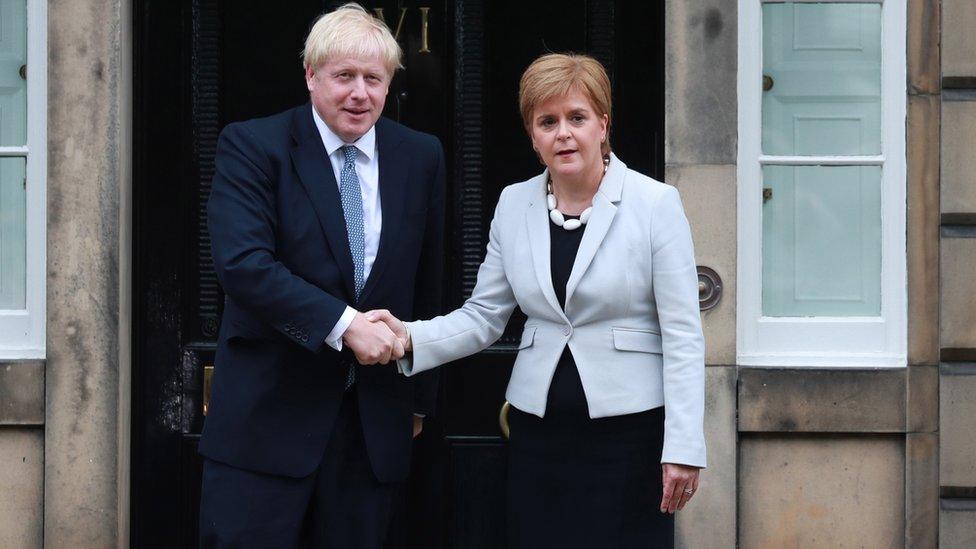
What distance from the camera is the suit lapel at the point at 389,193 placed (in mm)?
3676

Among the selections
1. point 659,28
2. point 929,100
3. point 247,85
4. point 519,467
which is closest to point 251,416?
point 519,467

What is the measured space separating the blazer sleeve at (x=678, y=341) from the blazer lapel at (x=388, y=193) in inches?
28.9

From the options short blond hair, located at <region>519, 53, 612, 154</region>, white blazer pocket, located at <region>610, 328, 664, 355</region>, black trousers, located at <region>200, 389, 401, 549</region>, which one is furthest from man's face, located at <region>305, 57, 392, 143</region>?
white blazer pocket, located at <region>610, 328, 664, 355</region>

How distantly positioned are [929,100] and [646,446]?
6.86ft

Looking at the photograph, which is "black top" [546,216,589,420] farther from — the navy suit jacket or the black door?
the black door

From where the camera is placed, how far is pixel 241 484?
11.9 feet

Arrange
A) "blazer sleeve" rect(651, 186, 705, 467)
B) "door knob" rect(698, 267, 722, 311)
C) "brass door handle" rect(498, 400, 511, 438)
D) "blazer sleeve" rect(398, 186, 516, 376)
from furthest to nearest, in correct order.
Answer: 1. "brass door handle" rect(498, 400, 511, 438)
2. "door knob" rect(698, 267, 722, 311)
3. "blazer sleeve" rect(398, 186, 516, 376)
4. "blazer sleeve" rect(651, 186, 705, 467)

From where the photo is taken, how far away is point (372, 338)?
3.54 m

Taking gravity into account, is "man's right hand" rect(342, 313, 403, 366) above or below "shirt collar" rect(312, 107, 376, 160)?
below

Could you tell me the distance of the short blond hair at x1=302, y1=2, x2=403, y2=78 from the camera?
3.59 metres

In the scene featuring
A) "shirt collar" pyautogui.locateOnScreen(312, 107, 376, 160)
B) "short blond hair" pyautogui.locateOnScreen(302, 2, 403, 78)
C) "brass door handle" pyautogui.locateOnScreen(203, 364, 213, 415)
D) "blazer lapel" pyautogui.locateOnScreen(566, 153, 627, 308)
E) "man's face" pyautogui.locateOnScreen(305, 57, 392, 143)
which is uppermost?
"short blond hair" pyautogui.locateOnScreen(302, 2, 403, 78)

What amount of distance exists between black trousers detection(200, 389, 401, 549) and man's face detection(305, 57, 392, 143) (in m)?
0.78

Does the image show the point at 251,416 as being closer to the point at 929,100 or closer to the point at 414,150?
the point at 414,150

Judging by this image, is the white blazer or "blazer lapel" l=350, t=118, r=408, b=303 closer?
the white blazer
